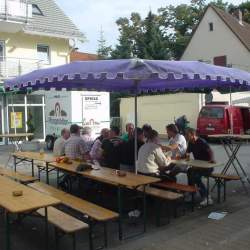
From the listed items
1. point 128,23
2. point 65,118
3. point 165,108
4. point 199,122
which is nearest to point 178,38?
point 128,23

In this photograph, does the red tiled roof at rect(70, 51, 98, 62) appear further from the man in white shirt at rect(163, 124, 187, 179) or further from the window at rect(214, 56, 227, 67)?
the man in white shirt at rect(163, 124, 187, 179)

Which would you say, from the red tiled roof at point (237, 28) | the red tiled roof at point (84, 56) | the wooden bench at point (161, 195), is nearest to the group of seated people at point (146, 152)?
the wooden bench at point (161, 195)

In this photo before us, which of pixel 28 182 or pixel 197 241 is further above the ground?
pixel 28 182

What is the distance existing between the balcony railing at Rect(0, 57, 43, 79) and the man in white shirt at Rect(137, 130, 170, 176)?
17.8 metres

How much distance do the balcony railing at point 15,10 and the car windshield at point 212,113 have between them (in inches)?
427

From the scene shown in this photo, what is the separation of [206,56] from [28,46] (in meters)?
20.1

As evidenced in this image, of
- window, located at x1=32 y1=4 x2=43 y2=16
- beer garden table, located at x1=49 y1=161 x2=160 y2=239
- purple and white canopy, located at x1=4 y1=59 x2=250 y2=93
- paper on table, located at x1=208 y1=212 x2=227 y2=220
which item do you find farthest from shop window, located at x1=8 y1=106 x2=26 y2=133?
paper on table, located at x1=208 y1=212 x2=227 y2=220

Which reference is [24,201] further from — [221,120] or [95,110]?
[221,120]

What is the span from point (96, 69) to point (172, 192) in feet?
7.46

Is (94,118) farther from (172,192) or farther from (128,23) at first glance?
(128,23)

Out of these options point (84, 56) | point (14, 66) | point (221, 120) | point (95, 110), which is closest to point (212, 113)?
point (221, 120)

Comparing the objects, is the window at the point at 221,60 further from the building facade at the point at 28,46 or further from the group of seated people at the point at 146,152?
the group of seated people at the point at 146,152

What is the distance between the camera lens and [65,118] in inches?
782

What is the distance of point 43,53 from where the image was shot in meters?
26.4
